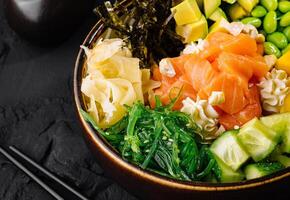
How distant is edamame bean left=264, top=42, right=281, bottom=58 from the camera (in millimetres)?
1908

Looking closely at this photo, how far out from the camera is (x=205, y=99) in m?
1.71

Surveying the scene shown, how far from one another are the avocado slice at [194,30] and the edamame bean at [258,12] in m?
0.17

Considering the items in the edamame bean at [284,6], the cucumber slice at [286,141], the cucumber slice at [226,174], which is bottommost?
the cucumber slice at [286,141]

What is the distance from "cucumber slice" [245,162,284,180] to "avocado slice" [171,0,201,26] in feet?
1.99

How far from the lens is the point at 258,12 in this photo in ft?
6.36

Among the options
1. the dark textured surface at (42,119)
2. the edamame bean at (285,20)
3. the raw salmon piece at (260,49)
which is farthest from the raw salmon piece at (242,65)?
the dark textured surface at (42,119)

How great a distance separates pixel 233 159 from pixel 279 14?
Answer: 2.17 ft

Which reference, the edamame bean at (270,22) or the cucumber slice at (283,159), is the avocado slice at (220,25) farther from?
the cucumber slice at (283,159)

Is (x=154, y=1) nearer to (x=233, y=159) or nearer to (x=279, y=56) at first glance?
(x=279, y=56)

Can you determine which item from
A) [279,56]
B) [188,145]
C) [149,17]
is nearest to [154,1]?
[149,17]

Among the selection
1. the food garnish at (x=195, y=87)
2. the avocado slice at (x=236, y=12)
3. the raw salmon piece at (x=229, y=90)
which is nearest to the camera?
the food garnish at (x=195, y=87)

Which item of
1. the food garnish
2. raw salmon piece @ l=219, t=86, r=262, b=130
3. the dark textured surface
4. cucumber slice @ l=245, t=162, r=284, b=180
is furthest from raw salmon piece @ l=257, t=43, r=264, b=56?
the dark textured surface

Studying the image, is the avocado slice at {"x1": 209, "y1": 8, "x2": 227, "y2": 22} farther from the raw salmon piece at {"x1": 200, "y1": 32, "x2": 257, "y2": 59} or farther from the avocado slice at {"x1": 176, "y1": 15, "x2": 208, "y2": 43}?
the raw salmon piece at {"x1": 200, "y1": 32, "x2": 257, "y2": 59}

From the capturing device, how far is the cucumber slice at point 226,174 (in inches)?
60.4
